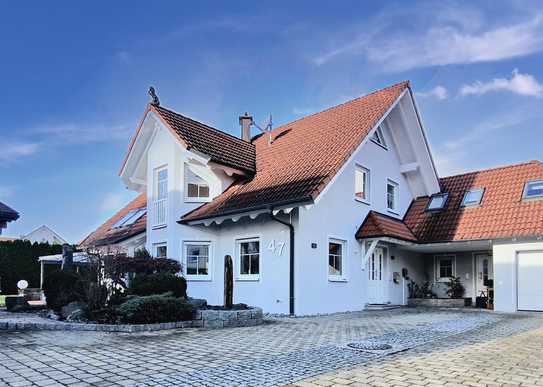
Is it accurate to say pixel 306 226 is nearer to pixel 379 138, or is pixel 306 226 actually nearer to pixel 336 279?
pixel 336 279

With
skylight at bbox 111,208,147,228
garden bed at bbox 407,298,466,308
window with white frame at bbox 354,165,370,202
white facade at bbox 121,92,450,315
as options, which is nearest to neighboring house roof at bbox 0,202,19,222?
white facade at bbox 121,92,450,315

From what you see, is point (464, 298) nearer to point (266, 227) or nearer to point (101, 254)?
point (266, 227)

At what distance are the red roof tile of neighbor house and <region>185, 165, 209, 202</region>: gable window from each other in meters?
1.12

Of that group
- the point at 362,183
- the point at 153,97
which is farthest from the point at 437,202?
the point at 153,97

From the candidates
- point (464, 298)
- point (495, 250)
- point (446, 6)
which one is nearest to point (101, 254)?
point (446, 6)

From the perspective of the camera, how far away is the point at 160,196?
17547 mm

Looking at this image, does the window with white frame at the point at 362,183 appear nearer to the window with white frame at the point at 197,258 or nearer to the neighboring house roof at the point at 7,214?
the window with white frame at the point at 197,258

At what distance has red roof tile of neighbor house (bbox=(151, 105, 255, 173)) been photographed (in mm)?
16203

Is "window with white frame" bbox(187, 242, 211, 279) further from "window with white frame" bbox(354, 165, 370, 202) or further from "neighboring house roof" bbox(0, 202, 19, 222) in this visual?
"neighboring house roof" bbox(0, 202, 19, 222)

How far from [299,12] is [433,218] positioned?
939 centimetres

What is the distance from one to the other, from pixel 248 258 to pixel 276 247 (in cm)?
151

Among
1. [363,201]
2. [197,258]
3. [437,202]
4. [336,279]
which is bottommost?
[336,279]

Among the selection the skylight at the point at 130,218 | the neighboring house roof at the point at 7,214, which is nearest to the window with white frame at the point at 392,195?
the skylight at the point at 130,218

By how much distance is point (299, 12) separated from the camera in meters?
13.9
